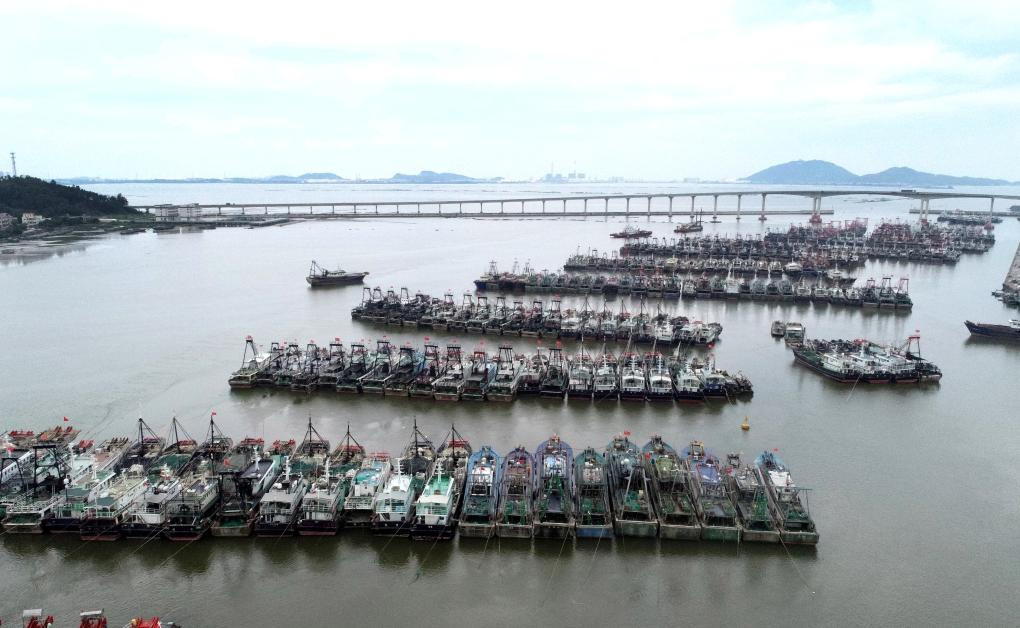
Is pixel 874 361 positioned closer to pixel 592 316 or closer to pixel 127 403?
pixel 592 316

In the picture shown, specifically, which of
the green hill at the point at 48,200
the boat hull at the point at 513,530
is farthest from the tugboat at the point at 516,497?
the green hill at the point at 48,200

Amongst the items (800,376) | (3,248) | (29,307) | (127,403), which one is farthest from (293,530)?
(3,248)

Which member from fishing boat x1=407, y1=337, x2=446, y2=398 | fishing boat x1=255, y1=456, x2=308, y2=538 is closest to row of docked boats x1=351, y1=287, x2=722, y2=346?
fishing boat x1=407, y1=337, x2=446, y2=398

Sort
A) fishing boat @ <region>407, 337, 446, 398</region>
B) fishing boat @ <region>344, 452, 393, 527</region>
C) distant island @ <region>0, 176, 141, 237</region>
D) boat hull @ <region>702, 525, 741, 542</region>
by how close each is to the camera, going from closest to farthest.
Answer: boat hull @ <region>702, 525, 741, 542</region>
fishing boat @ <region>344, 452, 393, 527</region>
fishing boat @ <region>407, 337, 446, 398</region>
distant island @ <region>0, 176, 141, 237</region>

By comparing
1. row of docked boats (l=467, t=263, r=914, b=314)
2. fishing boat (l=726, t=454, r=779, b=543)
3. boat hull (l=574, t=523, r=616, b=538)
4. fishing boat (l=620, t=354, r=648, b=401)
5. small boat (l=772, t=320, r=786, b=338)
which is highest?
row of docked boats (l=467, t=263, r=914, b=314)

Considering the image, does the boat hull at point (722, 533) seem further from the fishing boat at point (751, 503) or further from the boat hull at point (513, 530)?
the boat hull at point (513, 530)

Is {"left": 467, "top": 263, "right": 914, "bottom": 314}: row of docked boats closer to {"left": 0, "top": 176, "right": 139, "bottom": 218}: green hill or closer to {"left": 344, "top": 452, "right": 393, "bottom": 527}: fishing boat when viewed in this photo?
{"left": 344, "top": 452, "right": 393, "bottom": 527}: fishing boat

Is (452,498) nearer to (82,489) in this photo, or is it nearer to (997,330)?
(82,489)
